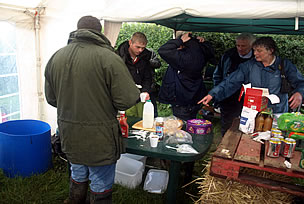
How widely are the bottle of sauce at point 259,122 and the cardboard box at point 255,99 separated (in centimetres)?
8

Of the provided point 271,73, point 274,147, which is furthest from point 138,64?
point 274,147

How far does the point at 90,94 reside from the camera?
200 centimetres

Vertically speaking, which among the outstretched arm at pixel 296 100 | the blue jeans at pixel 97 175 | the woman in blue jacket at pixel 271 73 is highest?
the woman in blue jacket at pixel 271 73

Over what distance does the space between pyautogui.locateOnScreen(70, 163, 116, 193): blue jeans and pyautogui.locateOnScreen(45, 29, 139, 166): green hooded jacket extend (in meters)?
0.14

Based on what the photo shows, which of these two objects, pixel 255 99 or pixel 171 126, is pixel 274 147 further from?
pixel 171 126

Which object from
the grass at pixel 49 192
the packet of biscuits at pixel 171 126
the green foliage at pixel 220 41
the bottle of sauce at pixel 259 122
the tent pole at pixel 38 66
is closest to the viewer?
the bottle of sauce at pixel 259 122

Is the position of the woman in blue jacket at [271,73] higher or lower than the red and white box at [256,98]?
higher

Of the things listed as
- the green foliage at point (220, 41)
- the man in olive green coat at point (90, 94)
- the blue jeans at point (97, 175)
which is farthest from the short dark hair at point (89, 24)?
the green foliage at point (220, 41)

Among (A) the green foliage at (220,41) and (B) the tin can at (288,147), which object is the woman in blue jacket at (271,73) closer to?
(B) the tin can at (288,147)

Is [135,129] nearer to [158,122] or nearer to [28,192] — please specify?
[158,122]

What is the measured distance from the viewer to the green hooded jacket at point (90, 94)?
198 cm

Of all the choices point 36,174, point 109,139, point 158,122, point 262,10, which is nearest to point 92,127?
point 109,139

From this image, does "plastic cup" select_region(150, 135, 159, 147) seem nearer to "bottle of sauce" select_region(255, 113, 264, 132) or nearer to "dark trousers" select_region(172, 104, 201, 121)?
"bottle of sauce" select_region(255, 113, 264, 132)

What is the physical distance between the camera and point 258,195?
2234 mm
